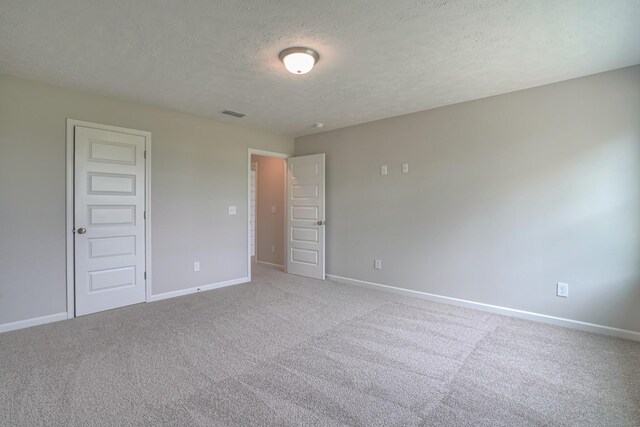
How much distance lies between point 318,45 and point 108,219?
297 centimetres

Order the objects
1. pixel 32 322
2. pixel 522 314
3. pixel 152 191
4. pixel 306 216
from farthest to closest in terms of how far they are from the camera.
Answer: pixel 306 216
pixel 152 191
pixel 522 314
pixel 32 322

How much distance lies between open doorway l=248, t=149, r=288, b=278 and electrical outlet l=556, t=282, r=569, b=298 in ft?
13.1

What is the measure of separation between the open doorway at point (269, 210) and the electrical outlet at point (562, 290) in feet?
13.1

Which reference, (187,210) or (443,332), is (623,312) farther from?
(187,210)

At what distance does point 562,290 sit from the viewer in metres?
3.12

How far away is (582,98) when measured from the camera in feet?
9.80

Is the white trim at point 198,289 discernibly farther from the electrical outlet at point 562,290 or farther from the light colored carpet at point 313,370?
the electrical outlet at point 562,290

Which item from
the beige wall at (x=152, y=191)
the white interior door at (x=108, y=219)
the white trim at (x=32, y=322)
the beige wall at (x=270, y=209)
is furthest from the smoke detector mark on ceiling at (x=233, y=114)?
the white trim at (x=32, y=322)

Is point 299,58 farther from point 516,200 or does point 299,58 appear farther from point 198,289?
point 198,289

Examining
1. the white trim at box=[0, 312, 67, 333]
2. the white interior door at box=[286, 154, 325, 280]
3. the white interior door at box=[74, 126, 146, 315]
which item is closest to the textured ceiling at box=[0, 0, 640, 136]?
the white interior door at box=[74, 126, 146, 315]

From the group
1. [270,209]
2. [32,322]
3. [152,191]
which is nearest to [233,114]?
[152,191]

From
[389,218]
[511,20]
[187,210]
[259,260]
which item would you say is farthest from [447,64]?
[259,260]

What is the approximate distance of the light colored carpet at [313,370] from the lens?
5.92 feet

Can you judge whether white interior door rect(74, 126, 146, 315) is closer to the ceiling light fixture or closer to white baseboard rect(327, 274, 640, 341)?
the ceiling light fixture
